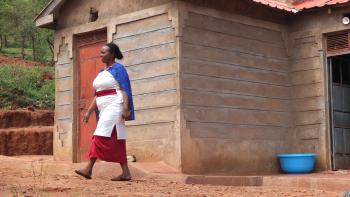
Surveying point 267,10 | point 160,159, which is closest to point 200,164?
point 160,159

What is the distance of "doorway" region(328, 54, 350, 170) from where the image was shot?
10539 millimetres

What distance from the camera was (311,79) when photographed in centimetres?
1070

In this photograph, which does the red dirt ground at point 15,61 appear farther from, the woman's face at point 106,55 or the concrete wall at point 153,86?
the woman's face at point 106,55

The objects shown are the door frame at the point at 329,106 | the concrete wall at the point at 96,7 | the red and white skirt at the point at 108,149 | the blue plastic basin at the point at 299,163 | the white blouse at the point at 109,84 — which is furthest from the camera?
the door frame at the point at 329,106

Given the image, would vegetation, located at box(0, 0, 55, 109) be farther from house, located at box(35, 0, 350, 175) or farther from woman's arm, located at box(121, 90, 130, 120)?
woman's arm, located at box(121, 90, 130, 120)

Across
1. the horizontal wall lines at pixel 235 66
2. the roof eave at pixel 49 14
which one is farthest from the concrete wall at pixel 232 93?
the roof eave at pixel 49 14

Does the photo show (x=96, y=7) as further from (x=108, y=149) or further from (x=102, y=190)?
(x=102, y=190)

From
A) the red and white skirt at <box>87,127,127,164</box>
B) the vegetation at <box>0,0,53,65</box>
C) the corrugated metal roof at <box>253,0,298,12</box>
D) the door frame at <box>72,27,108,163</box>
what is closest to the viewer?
the red and white skirt at <box>87,127,127,164</box>

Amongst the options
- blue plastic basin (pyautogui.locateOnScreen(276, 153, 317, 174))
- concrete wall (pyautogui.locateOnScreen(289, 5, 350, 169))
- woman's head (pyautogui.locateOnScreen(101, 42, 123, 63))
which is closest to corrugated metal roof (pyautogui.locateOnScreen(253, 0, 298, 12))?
concrete wall (pyautogui.locateOnScreen(289, 5, 350, 169))

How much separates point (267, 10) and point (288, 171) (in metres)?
2.99

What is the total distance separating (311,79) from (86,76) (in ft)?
13.9

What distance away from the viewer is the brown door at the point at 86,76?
10.6m

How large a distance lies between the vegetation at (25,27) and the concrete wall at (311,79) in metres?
22.2

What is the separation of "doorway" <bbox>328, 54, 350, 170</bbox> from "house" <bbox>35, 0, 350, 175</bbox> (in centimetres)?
2
